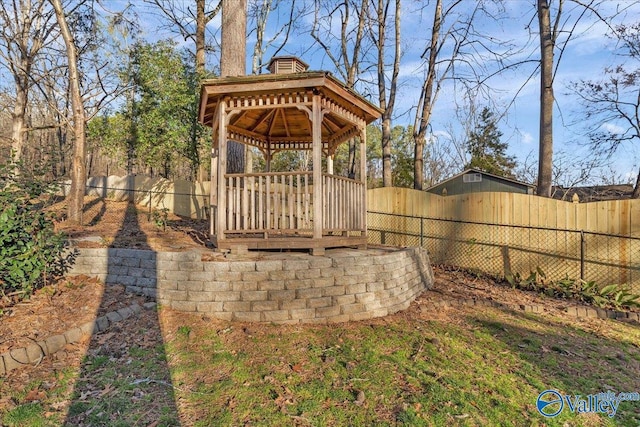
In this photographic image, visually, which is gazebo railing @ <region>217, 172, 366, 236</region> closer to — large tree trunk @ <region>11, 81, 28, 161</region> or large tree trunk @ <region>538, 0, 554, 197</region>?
large tree trunk @ <region>538, 0, 554, 197</region>

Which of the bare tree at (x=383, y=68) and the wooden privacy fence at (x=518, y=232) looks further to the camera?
the bare tree at (x=383, y=68)

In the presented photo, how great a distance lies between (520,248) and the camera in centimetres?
668

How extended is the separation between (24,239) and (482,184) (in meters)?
16.3

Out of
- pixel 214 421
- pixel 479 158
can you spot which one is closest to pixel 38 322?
pixel 214 421

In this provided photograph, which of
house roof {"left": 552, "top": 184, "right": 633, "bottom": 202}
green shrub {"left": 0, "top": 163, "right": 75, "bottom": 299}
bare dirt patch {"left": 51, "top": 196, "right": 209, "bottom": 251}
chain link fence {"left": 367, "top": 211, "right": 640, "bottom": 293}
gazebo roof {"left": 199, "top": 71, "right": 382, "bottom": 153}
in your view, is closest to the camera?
green shrub {"left": 0, "top": 163, "right": 75, "bottom": 299}

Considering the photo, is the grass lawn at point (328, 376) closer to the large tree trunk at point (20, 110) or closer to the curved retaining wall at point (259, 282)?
the curved retaining wall at point (259, 282)

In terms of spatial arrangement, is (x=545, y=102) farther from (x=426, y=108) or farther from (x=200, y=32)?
(x=200, y=32)

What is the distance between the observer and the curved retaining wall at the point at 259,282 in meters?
4.28

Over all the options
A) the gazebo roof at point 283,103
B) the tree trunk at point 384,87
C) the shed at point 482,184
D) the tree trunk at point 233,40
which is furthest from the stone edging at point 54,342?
the shed at point 482,184

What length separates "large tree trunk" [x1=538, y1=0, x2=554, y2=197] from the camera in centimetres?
766

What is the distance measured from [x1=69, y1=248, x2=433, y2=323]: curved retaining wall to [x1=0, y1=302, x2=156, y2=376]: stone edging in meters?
0.54

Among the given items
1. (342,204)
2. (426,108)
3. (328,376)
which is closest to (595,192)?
(426,108)

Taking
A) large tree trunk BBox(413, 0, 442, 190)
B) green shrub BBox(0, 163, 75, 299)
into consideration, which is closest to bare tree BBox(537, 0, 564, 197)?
large tree trunk BBox(413, 0, 442, 190)

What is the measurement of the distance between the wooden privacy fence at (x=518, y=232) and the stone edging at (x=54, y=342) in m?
6.03
